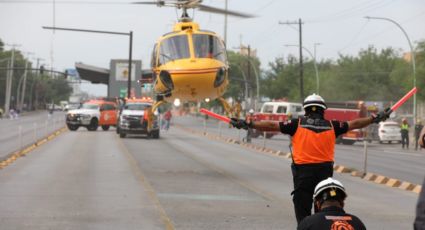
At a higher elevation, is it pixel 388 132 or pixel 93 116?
pixel 93 116

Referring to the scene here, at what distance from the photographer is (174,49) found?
1917cm

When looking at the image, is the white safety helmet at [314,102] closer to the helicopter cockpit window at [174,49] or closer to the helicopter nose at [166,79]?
the helicopter cockpit window at [174,49]

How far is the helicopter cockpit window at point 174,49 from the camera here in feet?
62.4

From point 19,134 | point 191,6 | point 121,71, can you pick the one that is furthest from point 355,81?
point 191,6

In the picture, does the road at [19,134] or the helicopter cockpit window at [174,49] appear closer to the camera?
the helicopter cockpit window at [174,49]

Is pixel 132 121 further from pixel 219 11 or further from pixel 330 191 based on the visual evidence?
pixel 330 191

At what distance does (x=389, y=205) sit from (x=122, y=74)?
34.6 metres

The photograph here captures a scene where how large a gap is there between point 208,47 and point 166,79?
1390 millimetres

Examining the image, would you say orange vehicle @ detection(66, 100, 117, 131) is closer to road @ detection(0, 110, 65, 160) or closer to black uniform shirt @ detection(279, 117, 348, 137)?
road @ detection(0, 110, 65, 160)

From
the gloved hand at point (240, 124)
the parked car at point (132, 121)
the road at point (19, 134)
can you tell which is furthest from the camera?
the parked car at point (132, 121)

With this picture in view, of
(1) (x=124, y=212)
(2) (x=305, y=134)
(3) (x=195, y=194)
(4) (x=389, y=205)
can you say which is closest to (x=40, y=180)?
(3) (x=195, y=194)

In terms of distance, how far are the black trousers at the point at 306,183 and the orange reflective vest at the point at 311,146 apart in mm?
66

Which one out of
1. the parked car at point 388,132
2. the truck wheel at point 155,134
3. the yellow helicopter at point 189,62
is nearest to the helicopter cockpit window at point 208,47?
the yellow helicopter at point 189,62

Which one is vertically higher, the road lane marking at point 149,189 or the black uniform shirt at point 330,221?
the black uniform shirt at point 330,221
